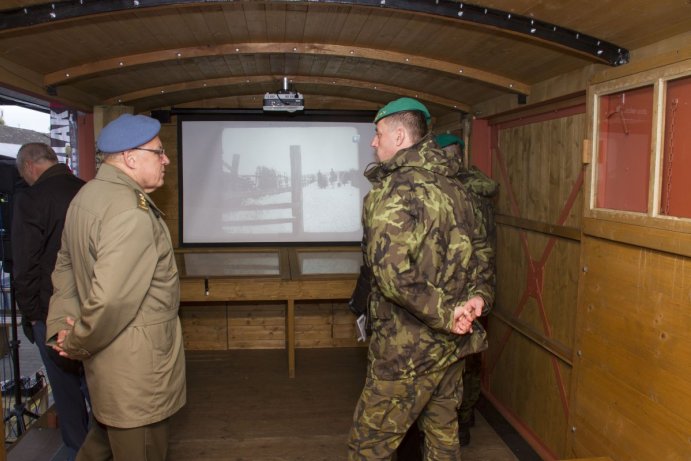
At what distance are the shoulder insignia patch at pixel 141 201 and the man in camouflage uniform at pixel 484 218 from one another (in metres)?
1.84

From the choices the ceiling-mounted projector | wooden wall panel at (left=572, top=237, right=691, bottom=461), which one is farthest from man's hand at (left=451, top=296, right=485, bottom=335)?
the ceiling-mounted projector

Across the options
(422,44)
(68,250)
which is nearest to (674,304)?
(422,44)

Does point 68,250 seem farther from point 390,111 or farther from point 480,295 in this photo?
point 480,295

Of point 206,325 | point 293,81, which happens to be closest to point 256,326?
point 206,325

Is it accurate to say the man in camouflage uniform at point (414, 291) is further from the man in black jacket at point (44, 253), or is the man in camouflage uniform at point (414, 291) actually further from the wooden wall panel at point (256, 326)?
the wooden wall panel at point (256, 326)

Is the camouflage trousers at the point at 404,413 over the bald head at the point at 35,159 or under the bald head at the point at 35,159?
under

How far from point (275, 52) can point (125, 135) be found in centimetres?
146

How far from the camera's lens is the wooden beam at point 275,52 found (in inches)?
126

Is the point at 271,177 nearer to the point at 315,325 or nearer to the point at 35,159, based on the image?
the point at 315,325

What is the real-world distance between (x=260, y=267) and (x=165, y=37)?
238 cm

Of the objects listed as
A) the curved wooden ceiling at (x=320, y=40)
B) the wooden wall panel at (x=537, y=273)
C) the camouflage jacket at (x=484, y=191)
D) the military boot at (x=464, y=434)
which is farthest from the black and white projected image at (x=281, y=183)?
the military boot at (x=464, y=434)

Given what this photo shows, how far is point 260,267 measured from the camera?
487cm

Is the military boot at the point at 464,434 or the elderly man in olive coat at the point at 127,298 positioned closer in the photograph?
the elderly man in olive coat at the point at 127,298

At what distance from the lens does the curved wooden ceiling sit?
7.00 ft
